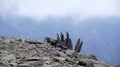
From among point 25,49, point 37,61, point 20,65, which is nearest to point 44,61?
point 37,61

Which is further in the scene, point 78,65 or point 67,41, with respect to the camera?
point 67,41

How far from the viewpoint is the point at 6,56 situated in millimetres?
22391

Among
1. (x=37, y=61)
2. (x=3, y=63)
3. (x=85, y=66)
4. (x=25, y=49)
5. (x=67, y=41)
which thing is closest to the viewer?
(x=3, y=63)

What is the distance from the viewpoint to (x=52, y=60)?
2266cm

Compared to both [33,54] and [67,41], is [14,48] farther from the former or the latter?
[67,41]

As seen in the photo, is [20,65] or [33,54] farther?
[33,54]

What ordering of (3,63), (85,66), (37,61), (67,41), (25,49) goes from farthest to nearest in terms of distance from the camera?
1. (67,41)
2. (25,49)
3. (85,66)
4. (37,61)
5. (3,63)

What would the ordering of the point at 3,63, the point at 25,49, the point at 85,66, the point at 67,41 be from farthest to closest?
the point at 67,41, the point at 25,49, the point at 85,66, the point at 3,63

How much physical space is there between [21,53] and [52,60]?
8.88ft

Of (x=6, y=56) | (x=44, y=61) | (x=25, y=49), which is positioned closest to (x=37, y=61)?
(x=44, y=61)

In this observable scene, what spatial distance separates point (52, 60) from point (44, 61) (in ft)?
3.26

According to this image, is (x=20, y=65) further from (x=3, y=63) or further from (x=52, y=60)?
(x=52, y=60)

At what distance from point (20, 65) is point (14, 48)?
22.2 ft

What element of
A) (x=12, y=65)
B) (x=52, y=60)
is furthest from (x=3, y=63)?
(x=52, y=60)
